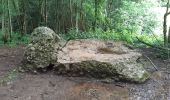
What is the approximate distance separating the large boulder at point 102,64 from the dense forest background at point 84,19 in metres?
4.46

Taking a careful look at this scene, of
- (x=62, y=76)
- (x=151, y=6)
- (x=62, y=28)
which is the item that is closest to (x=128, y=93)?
(x=62, y=76)

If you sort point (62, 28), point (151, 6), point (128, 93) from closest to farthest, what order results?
1. point (128, 93)
2. point (62, 28)
3. point (151, 6)

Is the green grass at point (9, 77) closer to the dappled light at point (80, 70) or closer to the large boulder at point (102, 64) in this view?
the dappled light at point (80, 70)

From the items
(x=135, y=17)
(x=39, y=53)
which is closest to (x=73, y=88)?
(x=39, y=53)

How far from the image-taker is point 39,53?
29.0 ft

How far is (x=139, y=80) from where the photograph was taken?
7922 millimetres

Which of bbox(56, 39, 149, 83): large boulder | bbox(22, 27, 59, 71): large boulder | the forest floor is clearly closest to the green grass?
the forest floor

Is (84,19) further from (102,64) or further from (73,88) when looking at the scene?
(73,88)

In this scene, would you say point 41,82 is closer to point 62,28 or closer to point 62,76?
point 62,76

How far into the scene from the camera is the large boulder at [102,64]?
8055 mm

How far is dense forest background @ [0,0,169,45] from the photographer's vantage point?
48.2 feet

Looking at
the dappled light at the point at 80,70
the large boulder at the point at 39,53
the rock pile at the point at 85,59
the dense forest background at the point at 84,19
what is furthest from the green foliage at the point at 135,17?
the large boulder at the point at 39,53

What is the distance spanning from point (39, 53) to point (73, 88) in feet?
5.55

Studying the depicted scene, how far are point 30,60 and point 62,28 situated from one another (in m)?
8.79
